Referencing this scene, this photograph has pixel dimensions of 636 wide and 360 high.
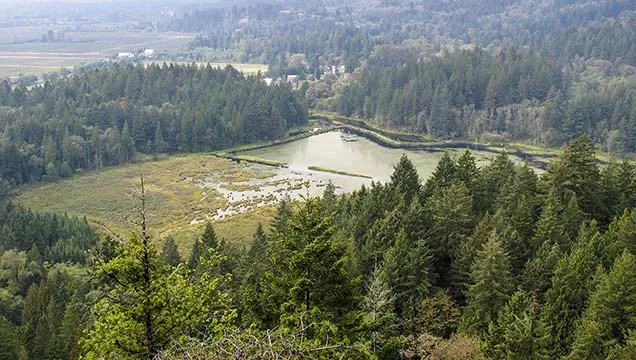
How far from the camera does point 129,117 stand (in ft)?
317

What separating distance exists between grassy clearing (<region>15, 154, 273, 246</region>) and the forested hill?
12.8 ft

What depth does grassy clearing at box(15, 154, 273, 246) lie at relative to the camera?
5950 centimetres

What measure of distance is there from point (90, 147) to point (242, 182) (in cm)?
2518

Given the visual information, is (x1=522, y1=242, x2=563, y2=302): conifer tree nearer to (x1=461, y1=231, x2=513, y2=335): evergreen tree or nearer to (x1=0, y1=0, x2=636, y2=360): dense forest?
(x1=0, y1=0, x2=636, y2=360): dense forest

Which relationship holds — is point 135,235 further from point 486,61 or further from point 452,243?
point 486,61

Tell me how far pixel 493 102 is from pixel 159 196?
64.2 metres

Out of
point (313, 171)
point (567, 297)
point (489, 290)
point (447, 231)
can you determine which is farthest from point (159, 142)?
Result: point (567, 297)

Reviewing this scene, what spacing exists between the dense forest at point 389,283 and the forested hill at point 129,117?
3436 centimetres

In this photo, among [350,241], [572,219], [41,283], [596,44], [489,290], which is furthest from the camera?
[596,44]

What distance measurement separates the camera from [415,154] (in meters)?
90.1

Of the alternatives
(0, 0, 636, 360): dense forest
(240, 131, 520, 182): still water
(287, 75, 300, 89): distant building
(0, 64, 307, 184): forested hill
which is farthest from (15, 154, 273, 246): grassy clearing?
(287, 75, 300, 89): distant building

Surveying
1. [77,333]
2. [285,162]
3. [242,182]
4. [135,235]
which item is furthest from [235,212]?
[135,235]

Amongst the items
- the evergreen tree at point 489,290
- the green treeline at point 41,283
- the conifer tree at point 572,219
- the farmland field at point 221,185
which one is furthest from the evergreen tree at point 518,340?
the farmland field at point 221,185

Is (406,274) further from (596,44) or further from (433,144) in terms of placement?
(596,44)
